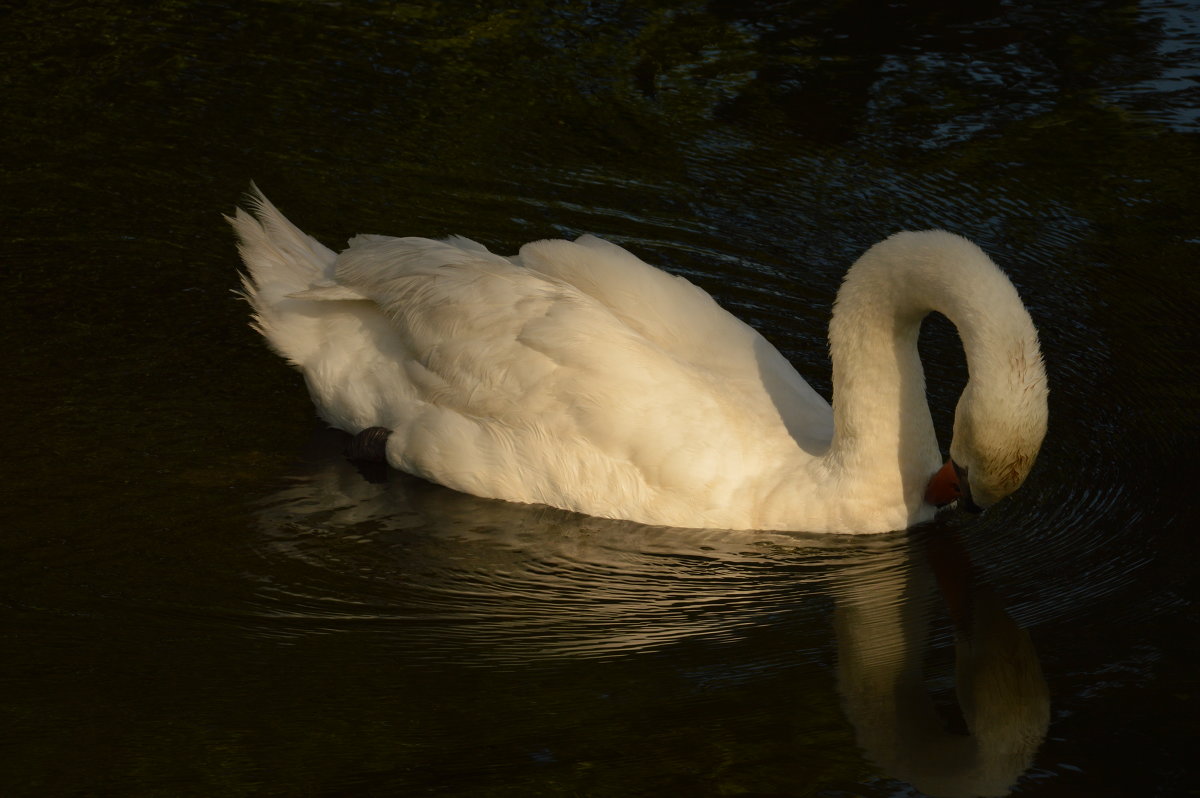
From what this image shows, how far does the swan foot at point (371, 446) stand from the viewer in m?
8.42

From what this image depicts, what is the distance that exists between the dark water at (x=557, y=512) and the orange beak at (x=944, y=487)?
233 millimetres

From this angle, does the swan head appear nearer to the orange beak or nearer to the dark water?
the orange beak

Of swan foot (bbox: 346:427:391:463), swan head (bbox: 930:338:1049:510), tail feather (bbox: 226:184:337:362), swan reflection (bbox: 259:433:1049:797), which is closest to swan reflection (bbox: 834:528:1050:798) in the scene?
swan reflection (bbox: 259:433:1049:797)

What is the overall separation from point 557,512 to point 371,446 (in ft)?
3.72

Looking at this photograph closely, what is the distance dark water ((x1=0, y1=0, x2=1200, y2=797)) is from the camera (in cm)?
584

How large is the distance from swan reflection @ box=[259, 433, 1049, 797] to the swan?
19 centimetres

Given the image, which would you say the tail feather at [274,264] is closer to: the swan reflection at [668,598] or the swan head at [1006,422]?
the swan reflection at [668,598]

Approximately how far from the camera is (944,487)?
7242mm

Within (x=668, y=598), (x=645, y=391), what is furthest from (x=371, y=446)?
(x=668, y=598)

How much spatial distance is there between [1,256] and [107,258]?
1.99 feet

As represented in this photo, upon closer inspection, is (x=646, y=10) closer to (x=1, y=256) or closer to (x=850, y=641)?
(x=1, y=256)

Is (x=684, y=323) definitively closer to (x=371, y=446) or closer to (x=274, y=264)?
(x=371, y=446)

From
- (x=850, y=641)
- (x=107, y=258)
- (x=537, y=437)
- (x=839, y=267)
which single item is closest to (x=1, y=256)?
(x=107, y=258)

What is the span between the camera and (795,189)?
36.9 ft
